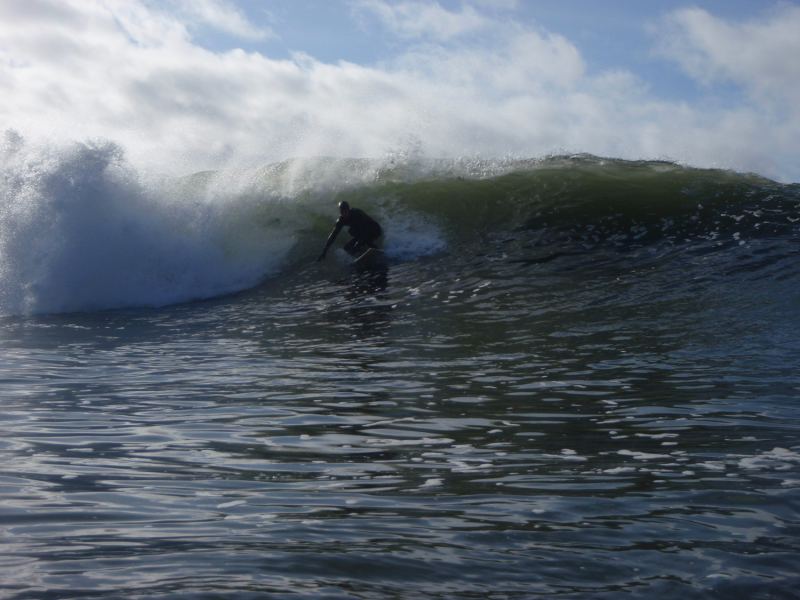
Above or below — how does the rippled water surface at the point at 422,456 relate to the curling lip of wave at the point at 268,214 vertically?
below

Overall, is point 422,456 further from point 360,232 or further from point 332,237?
point 360,232

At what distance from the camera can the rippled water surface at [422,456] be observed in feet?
10.3

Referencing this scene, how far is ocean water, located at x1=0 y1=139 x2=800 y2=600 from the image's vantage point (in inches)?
129

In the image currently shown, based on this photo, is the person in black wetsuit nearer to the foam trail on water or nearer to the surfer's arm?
the surfer's arm

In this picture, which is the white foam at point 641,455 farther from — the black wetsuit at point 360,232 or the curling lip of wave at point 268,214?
the black wetsuit at point 360,232

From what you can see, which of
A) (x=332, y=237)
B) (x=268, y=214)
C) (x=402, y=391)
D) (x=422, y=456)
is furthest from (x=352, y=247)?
(x=422, y=456)

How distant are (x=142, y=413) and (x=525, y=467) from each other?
114 inches

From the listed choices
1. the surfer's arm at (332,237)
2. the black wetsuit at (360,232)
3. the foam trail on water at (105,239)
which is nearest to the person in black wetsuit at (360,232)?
the black wetsuit at (360,232)

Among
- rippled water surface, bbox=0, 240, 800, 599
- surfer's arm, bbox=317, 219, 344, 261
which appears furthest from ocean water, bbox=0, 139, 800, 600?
surfer's arm, bbox=317, 219, 344, 261

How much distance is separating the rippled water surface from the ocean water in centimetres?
2

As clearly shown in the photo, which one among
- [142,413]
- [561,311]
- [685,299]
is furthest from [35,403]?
[685,299]

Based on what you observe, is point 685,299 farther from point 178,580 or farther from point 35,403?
point 178,580

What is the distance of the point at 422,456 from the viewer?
16.1 feet

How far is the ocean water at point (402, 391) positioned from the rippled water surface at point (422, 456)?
2 centimetres
